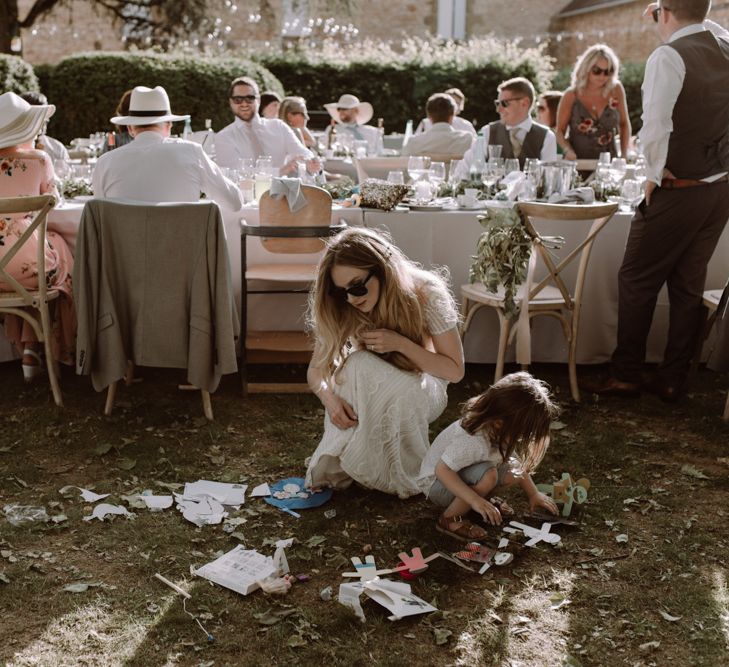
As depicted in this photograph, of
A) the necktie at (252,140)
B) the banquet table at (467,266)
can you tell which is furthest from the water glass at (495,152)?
the necktie at (252,140)

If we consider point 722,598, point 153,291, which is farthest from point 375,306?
point 722,598

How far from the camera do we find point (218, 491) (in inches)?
133

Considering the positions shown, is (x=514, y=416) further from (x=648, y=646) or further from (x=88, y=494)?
(x=88, y=494)

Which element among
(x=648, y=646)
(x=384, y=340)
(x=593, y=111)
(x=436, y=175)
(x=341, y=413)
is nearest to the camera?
(x=648, y=646)

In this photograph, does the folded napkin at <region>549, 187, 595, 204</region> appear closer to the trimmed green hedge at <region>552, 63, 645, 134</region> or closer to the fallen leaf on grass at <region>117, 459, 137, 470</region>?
the fallen leaf on grass at <region>117, 459, 137, 470</region>

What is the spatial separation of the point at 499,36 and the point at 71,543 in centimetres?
2130

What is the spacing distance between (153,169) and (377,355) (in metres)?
1.86

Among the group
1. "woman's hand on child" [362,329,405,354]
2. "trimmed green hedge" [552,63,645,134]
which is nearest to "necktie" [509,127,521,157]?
"woman's hand on child" [362,329,405,354]

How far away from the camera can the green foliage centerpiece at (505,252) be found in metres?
4.16

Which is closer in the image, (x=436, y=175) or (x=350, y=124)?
(x=436, y=175)

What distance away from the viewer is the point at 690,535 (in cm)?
310

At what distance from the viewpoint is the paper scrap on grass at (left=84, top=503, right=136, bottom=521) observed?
Answer: 3160 mm

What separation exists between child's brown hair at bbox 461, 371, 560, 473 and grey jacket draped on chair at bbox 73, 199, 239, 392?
5.04 ft

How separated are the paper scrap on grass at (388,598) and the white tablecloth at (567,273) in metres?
2.33
